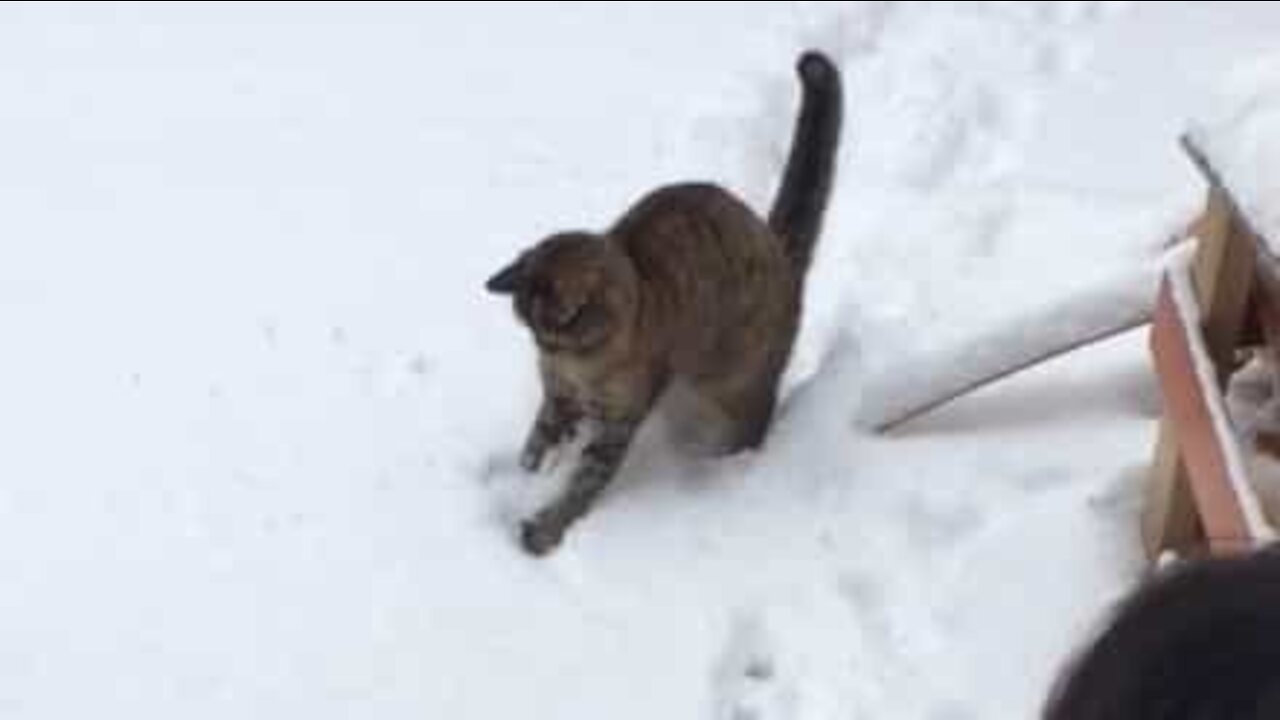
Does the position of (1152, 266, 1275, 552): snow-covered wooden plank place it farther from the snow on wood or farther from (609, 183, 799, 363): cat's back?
(609, 183, 799, 363): cat's back

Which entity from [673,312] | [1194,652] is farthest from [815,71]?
[1194,652]

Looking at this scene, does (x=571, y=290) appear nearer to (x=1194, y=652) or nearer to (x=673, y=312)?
(x=673, y=312)

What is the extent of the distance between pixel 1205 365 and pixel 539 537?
92 cm

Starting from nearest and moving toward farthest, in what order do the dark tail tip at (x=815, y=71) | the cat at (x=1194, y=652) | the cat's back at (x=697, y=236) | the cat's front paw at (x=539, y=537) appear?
the cat at (x=1194, y=652)
the cat's front paw at (x=539, y=537)
the cat's back at (x=697, y=236)
the dark tail tip at (x=815, y=71)

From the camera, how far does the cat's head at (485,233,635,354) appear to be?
3.06m

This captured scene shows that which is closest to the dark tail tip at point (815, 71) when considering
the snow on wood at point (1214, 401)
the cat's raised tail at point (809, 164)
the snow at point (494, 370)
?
the cat's raised tail at point (809, 164)

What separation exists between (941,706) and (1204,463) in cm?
44

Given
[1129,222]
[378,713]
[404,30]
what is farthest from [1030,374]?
[404,30]

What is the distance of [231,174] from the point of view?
4.06m

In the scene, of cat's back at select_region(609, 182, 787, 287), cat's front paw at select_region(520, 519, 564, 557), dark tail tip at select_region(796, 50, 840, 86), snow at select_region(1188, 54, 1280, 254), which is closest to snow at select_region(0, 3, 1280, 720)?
cat's front paw at select_region(520, 519, 564, 557)

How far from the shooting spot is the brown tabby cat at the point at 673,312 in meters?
3.14

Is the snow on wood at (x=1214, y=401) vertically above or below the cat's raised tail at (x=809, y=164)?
above

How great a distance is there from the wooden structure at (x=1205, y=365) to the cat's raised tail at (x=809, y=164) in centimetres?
58

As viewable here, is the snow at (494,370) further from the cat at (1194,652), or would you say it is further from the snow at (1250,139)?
the cat at (1194,652)
